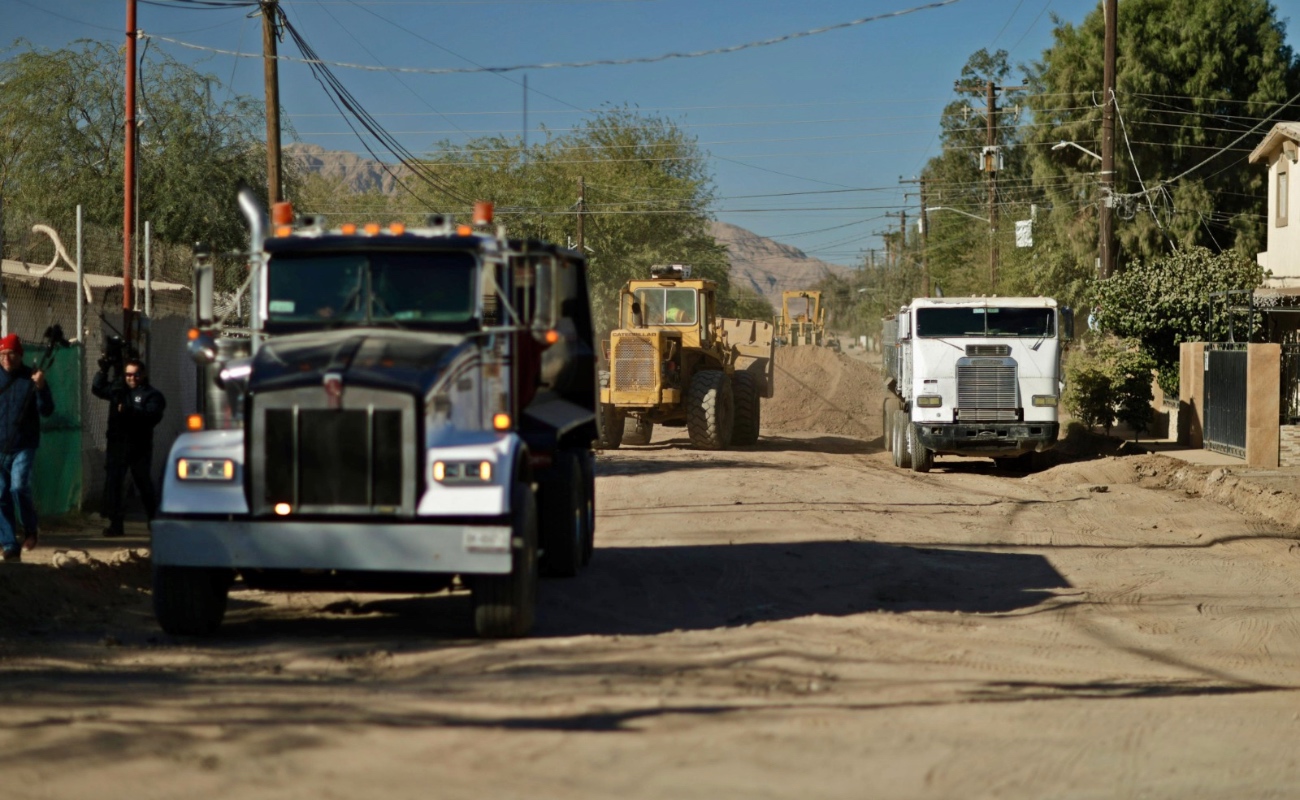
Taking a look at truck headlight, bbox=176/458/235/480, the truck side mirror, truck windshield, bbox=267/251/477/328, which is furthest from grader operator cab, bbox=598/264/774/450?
truck headlight, bbox=176/458/235/480

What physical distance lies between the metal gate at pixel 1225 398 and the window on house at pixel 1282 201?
10633 millimetres

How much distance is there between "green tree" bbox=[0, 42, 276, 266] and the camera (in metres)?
31.6

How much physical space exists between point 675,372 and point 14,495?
1625 centimetres

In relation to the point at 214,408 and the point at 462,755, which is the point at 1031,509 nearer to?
the point at 214,408

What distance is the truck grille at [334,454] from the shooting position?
8211 mm

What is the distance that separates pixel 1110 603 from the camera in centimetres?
1098

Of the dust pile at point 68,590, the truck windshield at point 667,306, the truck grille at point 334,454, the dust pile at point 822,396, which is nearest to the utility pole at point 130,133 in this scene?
the dust pile at point 68,590

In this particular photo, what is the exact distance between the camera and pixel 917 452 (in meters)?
23.4

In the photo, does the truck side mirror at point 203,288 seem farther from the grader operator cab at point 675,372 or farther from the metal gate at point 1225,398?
the metal gate at point 1225,398

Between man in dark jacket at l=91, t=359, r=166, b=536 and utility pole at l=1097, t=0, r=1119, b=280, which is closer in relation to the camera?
man in dark jacket at l=91, t=359, r=166, b=536

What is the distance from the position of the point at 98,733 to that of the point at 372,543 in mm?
2361

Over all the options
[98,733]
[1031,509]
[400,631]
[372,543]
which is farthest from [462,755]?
[1031,509]

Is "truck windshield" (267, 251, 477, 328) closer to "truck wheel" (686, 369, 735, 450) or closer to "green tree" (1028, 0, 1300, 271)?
"truck wheel" (686, 369, 735, 450)

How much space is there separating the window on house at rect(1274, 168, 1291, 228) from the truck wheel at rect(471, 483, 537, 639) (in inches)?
1188
